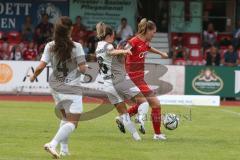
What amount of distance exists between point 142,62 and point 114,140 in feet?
5.51

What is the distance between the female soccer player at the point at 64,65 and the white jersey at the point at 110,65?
103 inches

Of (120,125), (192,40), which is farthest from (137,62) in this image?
(192,40)

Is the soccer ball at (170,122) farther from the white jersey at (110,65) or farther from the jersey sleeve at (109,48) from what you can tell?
the jersey sleeve at (109,48)

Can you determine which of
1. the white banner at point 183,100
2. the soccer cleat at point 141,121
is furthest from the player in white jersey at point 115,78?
the white banner at point 183,100

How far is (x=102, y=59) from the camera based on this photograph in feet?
48.3

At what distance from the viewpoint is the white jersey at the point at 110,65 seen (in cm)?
1466

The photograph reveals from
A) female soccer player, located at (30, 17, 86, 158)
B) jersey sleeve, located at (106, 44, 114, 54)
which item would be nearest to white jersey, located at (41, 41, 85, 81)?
female soccer player, located at (30, 17, 86, 158)

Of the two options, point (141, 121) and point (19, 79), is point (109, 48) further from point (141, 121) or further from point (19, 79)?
point (19, 79)

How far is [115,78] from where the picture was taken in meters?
14.8

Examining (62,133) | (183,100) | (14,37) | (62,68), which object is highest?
(62,68)

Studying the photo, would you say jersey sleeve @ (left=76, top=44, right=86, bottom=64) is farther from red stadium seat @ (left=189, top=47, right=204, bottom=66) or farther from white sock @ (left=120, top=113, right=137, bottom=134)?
red stadium seat @ (left=189, top=47, right=204, bottom=66)

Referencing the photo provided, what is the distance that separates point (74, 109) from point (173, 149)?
248 cm

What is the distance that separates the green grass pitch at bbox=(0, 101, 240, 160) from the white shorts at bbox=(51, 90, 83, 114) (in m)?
0.76

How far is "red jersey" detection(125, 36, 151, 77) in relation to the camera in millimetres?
15039
